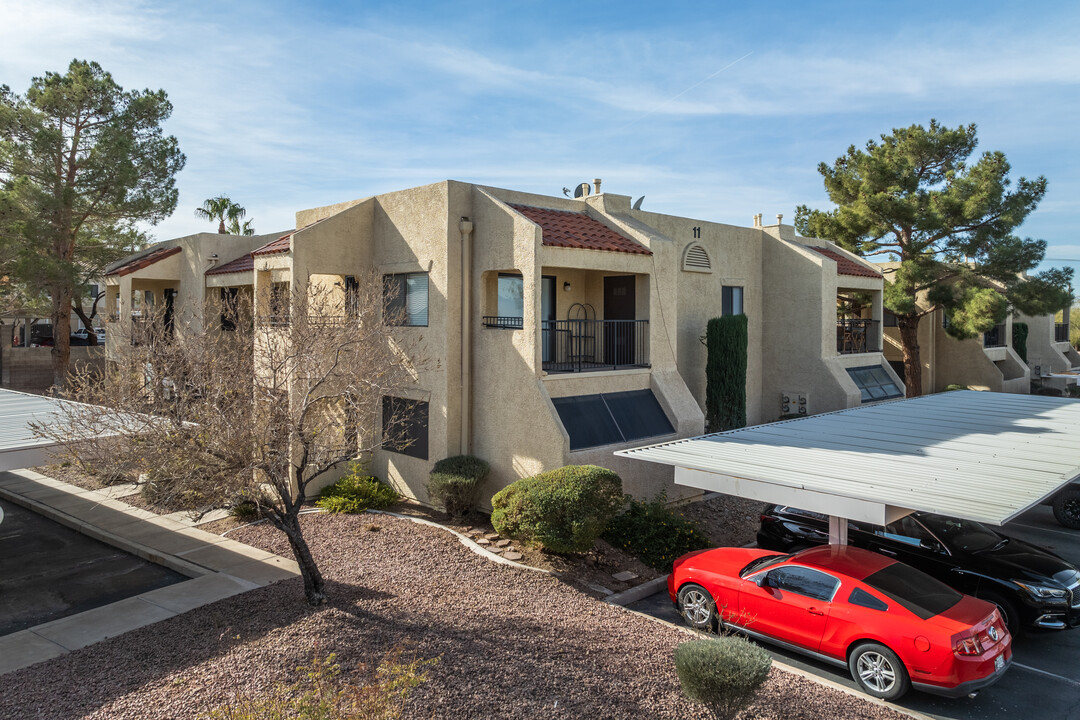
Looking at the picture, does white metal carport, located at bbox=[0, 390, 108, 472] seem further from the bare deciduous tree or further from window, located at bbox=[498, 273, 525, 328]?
window, located at bbox=[498, 273, 525, 328]

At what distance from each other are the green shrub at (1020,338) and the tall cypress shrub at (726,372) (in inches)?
886

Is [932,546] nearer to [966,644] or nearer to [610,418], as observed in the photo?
[966,644]

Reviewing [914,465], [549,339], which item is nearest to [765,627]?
[914,465]

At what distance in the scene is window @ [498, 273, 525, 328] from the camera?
51.2ft

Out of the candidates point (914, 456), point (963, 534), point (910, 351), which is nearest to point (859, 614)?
point (914, 456)

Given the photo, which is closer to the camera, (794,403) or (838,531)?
(838,531)

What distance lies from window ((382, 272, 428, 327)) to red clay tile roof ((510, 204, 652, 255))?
109 inches

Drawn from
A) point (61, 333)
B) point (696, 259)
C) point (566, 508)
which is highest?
point (696, 259)

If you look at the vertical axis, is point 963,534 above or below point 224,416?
below

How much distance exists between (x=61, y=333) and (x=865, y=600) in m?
31.8

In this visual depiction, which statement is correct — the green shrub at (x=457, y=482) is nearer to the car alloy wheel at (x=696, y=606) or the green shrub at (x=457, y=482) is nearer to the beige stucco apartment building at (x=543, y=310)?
the beige stucco apartment building at (x=543, y=310)

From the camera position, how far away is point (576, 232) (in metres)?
15.3

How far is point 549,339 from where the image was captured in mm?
16703

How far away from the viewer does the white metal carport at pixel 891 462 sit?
8.52m
